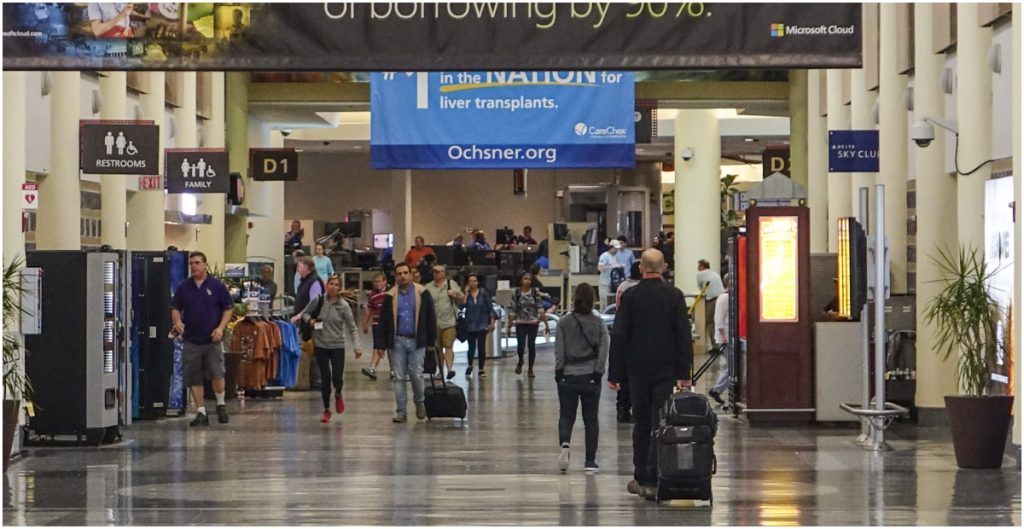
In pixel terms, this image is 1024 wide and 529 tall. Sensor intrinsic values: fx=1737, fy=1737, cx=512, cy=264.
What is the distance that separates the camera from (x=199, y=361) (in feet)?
56.3

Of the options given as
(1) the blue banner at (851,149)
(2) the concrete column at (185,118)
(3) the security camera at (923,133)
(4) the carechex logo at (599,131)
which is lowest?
(3) the security camera at (923,133)

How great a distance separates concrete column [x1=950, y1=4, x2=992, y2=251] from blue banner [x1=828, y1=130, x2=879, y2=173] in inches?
222

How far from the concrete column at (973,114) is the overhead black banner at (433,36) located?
355cm

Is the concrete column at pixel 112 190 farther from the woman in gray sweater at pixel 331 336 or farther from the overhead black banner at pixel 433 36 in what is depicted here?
the overhead black banner at pixel 433 36

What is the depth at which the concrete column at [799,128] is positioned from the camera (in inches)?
1187

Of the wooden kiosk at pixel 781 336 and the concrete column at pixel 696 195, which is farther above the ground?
the concrete column at pixel 696 195

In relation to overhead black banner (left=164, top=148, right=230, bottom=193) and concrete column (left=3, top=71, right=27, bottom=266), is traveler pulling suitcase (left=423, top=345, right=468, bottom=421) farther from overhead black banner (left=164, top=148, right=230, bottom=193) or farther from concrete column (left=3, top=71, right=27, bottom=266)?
overhead black banner (left=164, top=148, right=230, bottom=193)

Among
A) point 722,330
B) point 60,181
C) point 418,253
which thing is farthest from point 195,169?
point 418,253

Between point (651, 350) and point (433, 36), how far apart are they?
259cm

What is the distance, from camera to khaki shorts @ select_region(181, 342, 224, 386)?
56.1ft

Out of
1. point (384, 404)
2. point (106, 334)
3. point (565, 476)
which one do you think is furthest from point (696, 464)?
point (384, 404)

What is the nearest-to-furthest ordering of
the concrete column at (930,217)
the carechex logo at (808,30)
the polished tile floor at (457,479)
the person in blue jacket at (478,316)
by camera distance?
the polished tile floor at (457,479), the carechex logo at (808,30), the concrete column at (930,217), the person in blue jacket at (478,316)

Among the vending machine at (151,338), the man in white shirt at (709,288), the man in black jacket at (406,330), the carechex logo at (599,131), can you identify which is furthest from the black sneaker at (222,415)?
the man in white shirt at (709,288)

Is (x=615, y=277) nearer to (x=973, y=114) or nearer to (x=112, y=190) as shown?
(x=112, y=190)
